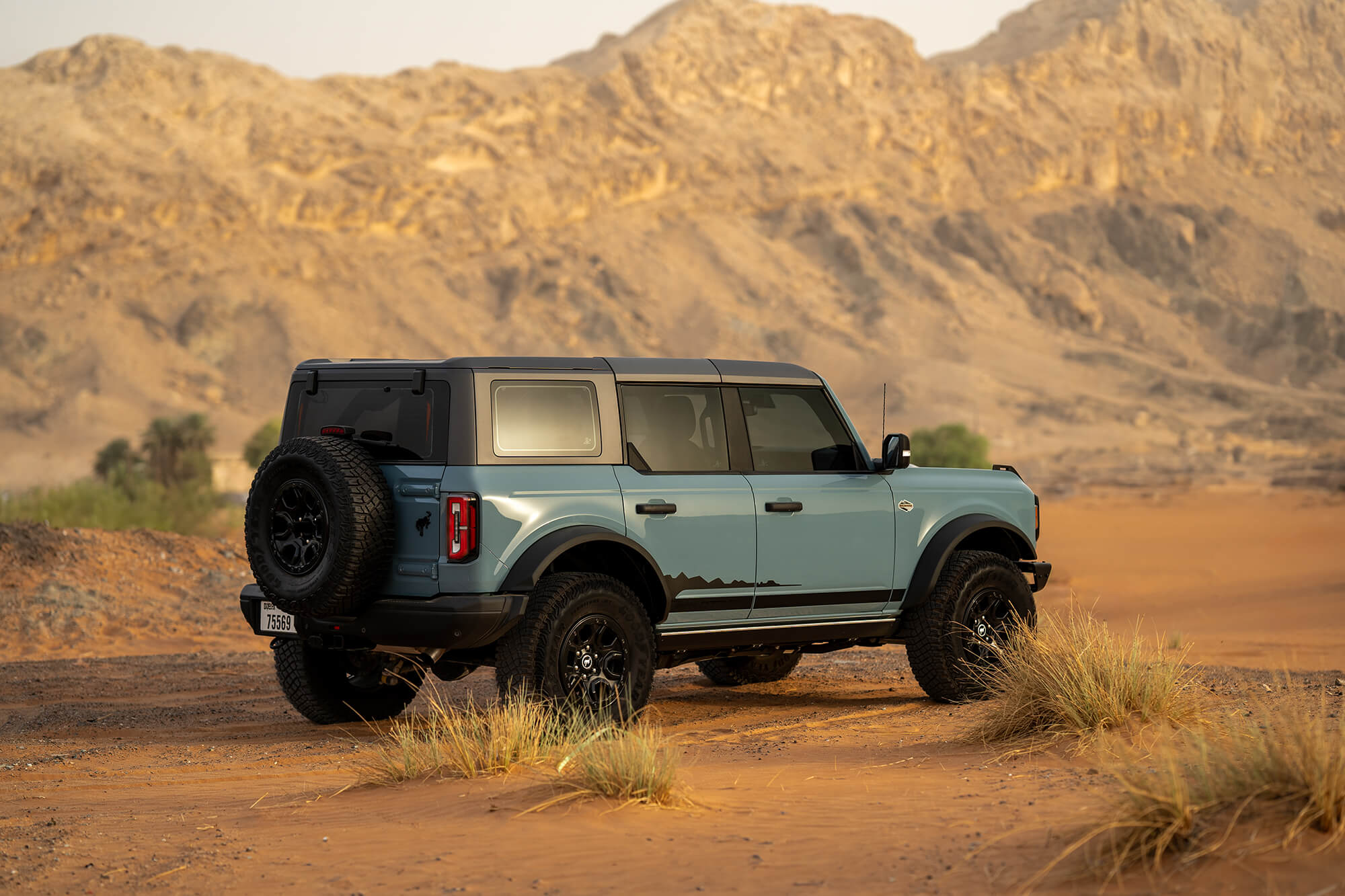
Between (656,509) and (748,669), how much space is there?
347 centimetres

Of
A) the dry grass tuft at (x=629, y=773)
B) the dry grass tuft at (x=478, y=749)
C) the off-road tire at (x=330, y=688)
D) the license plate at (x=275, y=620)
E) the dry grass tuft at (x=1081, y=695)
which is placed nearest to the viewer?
the dry grass tuft at (x=629, y=773)

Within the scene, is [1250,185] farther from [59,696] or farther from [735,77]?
[59,696]

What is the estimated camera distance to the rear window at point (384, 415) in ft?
25.6

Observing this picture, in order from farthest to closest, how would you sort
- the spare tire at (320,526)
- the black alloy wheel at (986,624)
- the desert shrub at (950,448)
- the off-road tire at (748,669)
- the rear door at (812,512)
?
the desert shrub at (950,448), the off-road tire at (748,669), the black alloy wheel at (986,624), the rear door at (812,512), the spare tire at (320,526)

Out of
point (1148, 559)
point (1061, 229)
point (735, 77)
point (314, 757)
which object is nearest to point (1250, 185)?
point (1061, 229)

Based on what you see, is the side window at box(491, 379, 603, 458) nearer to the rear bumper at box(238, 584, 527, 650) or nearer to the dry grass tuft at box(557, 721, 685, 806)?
the rear bumper at box(238, 584, 527, 650)

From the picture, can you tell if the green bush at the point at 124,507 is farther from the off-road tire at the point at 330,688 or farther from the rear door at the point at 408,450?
the rear door at the point at 408,450

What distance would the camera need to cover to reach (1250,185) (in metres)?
99.6

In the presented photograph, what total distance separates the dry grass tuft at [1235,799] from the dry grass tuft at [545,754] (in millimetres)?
1945

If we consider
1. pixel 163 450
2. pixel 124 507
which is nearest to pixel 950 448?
pixel 163 450

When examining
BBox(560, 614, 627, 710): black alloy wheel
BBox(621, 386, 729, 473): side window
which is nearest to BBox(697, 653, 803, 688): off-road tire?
BBox(621, 386, 729, 473): side window

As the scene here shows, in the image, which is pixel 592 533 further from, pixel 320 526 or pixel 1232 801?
pixel 1232 801

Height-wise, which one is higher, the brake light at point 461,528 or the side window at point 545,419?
the side window at point 545,419

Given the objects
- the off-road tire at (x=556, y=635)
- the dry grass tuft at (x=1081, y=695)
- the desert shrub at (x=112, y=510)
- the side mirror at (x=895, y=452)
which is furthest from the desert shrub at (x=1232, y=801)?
the desert shrub at (x=112, y=510)
